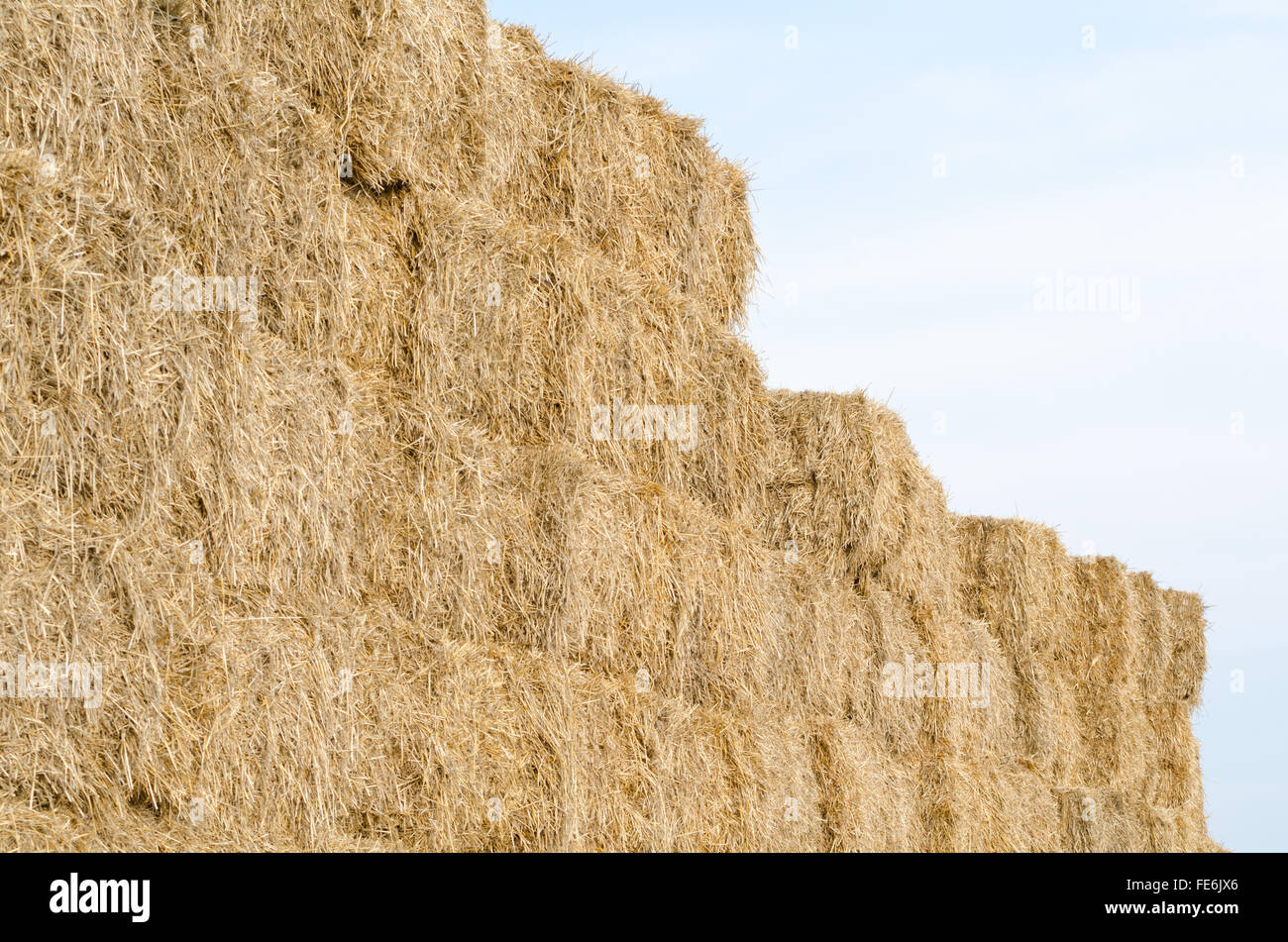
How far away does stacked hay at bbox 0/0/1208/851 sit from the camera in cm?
403

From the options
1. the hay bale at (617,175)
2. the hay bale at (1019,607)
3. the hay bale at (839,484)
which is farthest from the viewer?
the hay bale at (1019,607)

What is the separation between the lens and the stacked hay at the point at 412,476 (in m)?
4.03

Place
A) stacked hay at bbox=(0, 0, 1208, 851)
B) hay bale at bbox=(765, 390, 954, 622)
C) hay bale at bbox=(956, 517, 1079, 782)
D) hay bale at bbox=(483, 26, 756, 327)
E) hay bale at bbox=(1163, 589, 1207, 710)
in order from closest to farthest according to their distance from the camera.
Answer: stacked hay at bbox=(0, 0, 1208, 851) < hay bale at bbox=(483, 26, 756, 327) < hay bale at bbox=(765, 390, 954, 622) < hay bale at bbox=(956, 517, 1079, 782) < hay bale at bbox=(1163, 589, 1207, 710)

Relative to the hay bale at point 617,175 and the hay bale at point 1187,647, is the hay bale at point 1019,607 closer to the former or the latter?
the hay bale at point 1187,647

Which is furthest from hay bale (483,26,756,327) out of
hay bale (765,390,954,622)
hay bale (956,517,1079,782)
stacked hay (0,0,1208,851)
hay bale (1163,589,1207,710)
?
hay bale (1163,589,1207,710)

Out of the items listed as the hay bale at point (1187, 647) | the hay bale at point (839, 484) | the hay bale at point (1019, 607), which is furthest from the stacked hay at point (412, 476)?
the hay bale at point (1187, 647)

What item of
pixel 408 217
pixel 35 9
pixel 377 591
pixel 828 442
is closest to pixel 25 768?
pixel 377 591

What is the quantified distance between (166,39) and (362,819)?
2884 mm

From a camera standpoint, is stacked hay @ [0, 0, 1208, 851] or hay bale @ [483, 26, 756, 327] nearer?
stacked hay @ [0, 0, 1208, 851]

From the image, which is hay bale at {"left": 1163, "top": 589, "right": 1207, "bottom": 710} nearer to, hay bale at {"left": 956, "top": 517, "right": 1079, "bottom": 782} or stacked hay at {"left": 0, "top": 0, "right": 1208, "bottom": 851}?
hay bale at {"left": 956, "top": 517, "right": 1079, "bottom": 782}

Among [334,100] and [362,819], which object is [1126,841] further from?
[334,100]

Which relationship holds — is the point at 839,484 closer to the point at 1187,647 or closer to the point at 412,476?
the point at 412,476

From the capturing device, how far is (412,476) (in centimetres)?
521

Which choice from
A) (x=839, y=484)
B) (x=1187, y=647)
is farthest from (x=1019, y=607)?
(x=1187, y=647)
